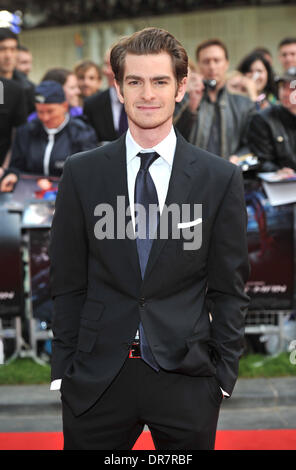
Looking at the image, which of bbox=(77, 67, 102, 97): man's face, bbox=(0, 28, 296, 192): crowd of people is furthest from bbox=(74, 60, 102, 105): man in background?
bbox=(0, 28, 296, 192): crowd of people

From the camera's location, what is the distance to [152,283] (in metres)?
2.02

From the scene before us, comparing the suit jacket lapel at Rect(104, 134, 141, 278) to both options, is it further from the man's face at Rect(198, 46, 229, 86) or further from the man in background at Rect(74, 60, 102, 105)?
the man in background at Rect(74, 60, 102, 105)

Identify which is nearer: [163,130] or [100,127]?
[163,130]

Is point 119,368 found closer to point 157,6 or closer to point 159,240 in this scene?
point 159,240

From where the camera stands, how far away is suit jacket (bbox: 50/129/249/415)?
6.67 feet

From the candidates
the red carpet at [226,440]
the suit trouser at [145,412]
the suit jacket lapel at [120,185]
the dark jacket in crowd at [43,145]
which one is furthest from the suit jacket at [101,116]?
the suit trouser at [145,412]

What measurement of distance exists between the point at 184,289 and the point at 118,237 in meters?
0.26

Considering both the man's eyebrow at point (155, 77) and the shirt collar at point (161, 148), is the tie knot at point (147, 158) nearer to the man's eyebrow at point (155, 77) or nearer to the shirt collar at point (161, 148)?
the shirt collar at point (161, 148)

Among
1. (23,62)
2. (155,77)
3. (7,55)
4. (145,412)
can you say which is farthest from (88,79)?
(145,412)

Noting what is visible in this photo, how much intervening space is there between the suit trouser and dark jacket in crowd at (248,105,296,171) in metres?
3.43

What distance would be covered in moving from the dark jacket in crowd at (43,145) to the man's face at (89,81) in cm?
202

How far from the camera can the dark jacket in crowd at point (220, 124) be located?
5.30 m

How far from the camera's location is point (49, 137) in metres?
5.37

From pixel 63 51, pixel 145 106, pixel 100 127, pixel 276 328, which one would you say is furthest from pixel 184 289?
pixel 63 51
